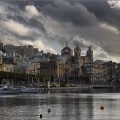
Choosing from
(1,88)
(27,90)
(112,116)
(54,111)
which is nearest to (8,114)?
(54,111)

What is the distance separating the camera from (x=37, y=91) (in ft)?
511

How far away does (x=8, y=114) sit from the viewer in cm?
6656

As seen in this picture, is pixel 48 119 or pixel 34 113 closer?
pixel 48 119

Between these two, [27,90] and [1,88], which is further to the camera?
[27,90]

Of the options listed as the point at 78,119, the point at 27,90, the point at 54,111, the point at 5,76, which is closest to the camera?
the point at 78,119

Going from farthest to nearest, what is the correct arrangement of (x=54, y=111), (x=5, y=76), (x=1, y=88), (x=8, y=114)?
(x=5, y=76), (x=1, y=88), (x=54, y=111), (x=8, y=114)

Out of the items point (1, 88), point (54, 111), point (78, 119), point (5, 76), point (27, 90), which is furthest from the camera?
point (5, 76)

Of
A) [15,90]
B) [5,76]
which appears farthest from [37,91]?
[5,76]

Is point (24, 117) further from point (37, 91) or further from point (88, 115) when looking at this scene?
point (37, 91)

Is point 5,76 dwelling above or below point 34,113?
above

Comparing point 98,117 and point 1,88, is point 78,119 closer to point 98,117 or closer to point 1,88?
point 98,117

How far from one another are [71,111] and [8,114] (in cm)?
1065

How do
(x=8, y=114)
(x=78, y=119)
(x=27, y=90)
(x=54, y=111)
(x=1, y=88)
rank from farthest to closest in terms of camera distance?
(x=27, y=90)
(x=1, y=88)
(x=54, y=111)
(x=8, y=114)
(x=78, y=119)

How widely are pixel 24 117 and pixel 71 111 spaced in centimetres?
1143
